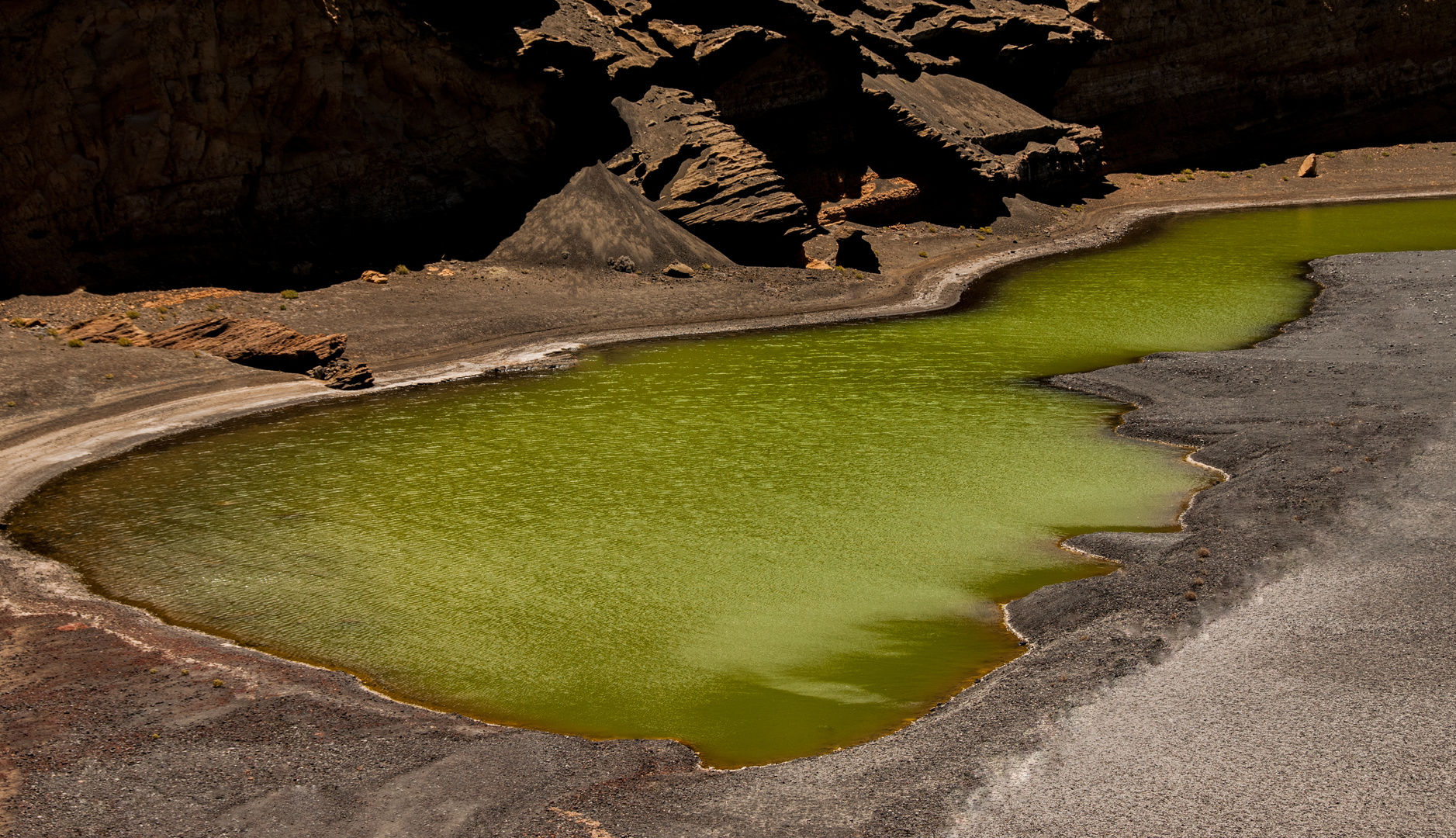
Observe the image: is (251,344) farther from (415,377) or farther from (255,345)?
(415,377)

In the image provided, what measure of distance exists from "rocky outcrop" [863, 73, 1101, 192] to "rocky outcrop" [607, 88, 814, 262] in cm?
876

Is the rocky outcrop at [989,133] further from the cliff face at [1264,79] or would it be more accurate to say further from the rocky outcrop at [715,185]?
the rocky outcrop at [715,185]

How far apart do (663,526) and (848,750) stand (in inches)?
294

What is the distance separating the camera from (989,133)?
49500 millimetres

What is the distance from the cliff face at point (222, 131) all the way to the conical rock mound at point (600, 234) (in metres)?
2.87

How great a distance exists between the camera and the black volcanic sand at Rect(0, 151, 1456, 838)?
10062 mm

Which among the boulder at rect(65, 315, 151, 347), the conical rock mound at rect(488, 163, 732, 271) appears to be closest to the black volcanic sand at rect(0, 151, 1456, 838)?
the boulder at rect(65, 315, 151, 347)

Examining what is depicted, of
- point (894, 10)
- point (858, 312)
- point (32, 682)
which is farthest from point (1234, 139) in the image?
point (32, 682)

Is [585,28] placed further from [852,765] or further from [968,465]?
[852,765]

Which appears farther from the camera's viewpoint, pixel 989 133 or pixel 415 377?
pixel 989 133

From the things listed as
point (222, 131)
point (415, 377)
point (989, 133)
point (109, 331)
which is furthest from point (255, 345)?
point (989, 133)

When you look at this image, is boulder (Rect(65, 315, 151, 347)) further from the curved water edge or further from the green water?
the green water

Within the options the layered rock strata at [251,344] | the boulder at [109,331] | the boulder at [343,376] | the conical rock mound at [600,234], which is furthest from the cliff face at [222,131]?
the boulder at [343,376]

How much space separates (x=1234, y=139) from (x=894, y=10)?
72.3 ft
